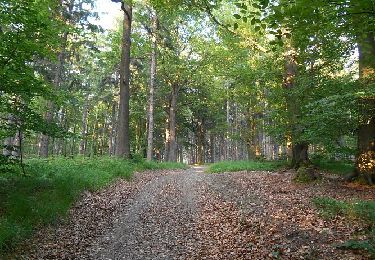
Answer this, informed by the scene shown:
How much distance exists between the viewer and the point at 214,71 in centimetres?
3225

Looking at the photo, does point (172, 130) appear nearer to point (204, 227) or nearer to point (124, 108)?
point (124, 108)

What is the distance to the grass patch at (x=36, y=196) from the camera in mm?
7432

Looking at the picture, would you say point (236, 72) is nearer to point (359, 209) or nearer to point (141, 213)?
point (141, 213)

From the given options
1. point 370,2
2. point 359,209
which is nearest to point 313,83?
point 359,209

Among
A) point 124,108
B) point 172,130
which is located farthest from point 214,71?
point 124,108

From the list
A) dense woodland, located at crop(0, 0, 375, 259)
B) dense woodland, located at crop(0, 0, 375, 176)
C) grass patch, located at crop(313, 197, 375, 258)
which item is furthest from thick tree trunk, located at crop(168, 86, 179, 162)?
grass patch, located at crop(313, 197, 375, 258)

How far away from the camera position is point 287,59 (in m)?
18.1

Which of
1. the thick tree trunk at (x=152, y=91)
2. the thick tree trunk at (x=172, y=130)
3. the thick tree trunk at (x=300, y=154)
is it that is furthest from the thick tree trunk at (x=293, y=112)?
the thick tree trunk at (x=172, y=130)

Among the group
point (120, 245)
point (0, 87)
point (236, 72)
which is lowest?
point (120, 245)

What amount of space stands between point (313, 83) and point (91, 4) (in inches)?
798

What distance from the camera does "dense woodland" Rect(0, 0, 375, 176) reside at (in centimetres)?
685

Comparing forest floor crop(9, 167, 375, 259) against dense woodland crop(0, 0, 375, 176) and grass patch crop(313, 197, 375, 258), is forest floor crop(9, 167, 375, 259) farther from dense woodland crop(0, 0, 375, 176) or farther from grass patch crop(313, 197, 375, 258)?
dense woodland crop(0, 0, 375, 176)

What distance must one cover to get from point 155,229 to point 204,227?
138 centimetres

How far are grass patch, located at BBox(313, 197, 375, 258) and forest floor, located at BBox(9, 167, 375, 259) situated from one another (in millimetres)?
172
